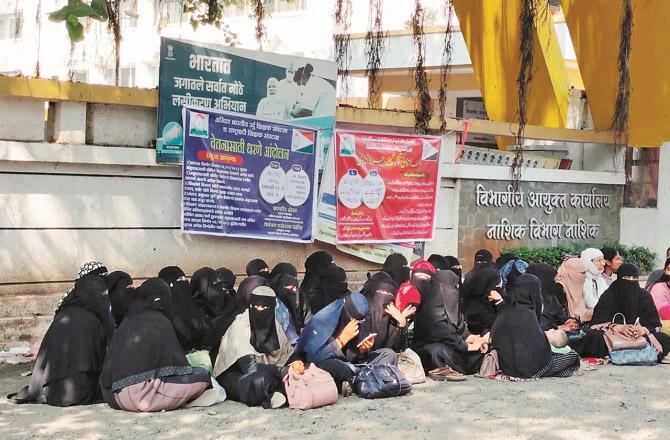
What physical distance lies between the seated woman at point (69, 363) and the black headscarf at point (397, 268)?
9.74 feet

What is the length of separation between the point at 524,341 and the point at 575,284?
80.3 inches

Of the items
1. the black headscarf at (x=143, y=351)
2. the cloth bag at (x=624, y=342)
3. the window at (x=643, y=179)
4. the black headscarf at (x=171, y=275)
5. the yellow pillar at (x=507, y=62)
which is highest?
the yellow pillar at (x=507, y=62)

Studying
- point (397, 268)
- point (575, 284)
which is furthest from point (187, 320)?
point (575, 284)

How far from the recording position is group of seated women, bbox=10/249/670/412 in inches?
225

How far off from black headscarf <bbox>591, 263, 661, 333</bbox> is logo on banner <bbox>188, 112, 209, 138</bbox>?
11.8 feet

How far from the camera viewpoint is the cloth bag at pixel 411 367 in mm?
6727

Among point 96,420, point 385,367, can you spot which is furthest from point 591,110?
point 96,420

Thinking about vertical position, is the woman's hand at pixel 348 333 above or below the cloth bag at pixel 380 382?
above

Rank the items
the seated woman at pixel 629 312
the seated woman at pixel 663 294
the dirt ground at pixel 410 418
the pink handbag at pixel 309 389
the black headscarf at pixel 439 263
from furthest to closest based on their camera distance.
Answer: the black headscarf at pixel 439 263, the seated woman at pixel 663 294, the seated woman at pixel 629 312, the pink handbag at pixel 309 389, the dirt ground at pixel 410 418

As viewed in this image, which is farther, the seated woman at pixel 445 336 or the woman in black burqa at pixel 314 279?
the woman in black burqa at pixel 314 279

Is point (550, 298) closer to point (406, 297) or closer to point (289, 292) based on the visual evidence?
Result: point (406, 297)

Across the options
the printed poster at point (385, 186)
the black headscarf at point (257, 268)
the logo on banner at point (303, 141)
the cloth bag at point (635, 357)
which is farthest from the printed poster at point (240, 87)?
the cloth bag at point (635, 357)

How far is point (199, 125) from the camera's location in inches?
318

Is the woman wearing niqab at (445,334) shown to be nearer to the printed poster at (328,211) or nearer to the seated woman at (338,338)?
the seated woman at (338,338)
